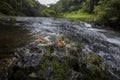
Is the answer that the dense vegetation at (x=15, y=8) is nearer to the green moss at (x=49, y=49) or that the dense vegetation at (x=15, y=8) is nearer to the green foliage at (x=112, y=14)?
the green foliage at (x=112, y=14)

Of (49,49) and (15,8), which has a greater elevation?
(49,49)

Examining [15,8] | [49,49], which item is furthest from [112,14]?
[15,8]

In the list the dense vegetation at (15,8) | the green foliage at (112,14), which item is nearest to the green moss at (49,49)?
the green foliage at (112,14)

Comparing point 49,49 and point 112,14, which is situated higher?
point 49,49

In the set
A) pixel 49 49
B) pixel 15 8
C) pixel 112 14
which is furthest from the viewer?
pixel 15 8

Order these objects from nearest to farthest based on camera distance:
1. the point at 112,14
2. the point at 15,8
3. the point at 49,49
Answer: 1. the point at 49,49
2. the point at 112,14
3. the point at 15,8

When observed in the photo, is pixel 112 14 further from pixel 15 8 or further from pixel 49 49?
pixel 15 8

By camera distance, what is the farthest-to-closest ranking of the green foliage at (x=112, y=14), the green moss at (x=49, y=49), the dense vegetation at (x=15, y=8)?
1. the dense vegetation at (x=15, y=8)
2. the green foliage at (x=112, y=14)
3. the green moss at (x=49, y=49)

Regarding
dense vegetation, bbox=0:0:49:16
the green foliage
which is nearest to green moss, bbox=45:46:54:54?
the green foliage

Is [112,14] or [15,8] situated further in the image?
[15,8]

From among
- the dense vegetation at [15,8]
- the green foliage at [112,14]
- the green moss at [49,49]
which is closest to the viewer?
the green moss at [49,49]

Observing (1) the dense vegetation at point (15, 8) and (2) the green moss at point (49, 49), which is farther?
(1) the dense vegetation at point (15, 8)

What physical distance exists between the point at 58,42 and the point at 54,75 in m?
2.71

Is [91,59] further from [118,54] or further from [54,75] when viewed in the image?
[118,54]
